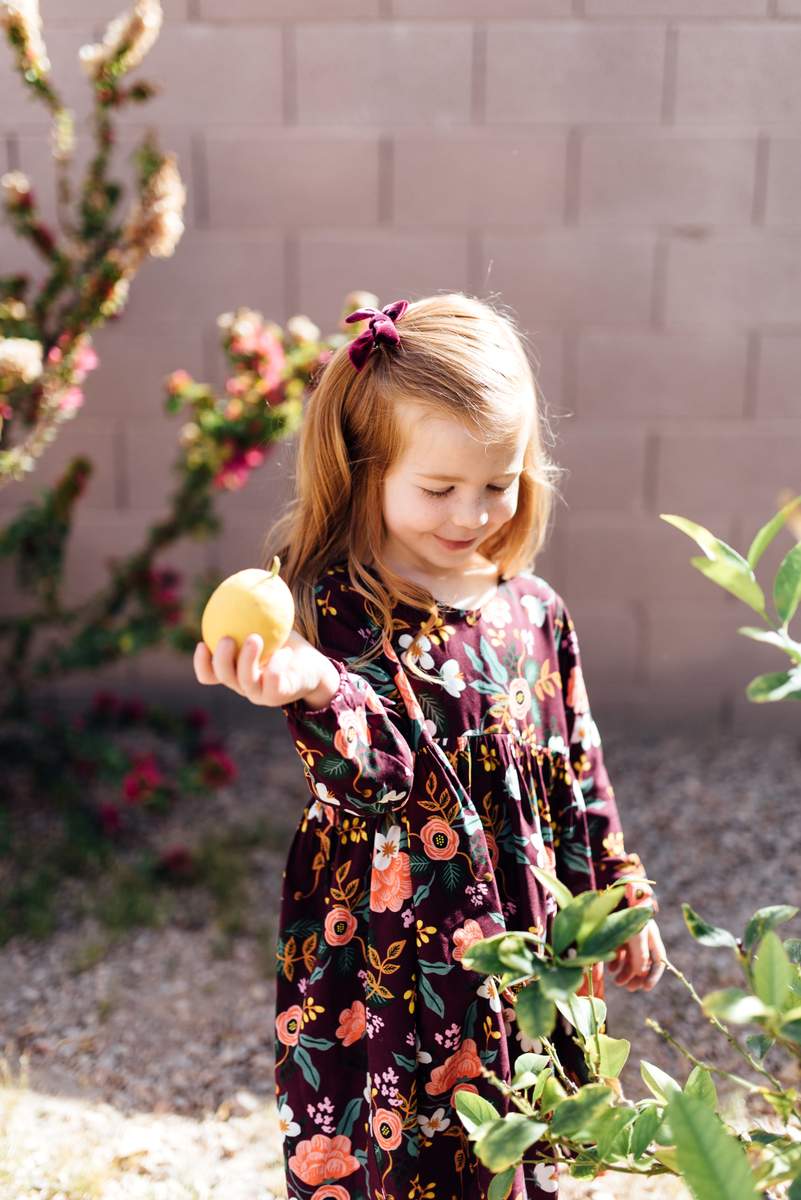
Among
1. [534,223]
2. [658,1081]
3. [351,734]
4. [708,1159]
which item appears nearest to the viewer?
[708,1159]

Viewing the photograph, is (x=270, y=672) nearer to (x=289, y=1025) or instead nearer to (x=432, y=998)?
(x=432, y=998)

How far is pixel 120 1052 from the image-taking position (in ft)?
7.18

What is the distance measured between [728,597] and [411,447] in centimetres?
209

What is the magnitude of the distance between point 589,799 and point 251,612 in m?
0.68

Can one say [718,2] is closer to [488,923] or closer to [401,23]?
[401,23]

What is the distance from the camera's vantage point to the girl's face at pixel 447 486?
1373 millimetres

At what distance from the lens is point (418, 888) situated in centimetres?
140

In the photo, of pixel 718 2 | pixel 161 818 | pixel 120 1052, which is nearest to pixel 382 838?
pixel 120 1052

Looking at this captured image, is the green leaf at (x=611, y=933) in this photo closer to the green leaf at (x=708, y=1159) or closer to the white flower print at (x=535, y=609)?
the green leaf at (x=708, y=1159)

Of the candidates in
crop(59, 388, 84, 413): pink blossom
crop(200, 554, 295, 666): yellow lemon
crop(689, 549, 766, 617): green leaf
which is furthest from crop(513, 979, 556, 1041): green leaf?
crop(59, 388, 84, 413): pink blossom

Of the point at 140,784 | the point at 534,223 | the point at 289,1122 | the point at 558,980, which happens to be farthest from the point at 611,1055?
the point at 534,223

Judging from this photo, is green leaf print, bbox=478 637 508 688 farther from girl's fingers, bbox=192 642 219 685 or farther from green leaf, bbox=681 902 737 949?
green leaf, bbox=681 902 737 949

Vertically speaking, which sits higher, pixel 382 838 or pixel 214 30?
pixel 214 30

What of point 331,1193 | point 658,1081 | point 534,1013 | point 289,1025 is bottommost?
point 331,1193
